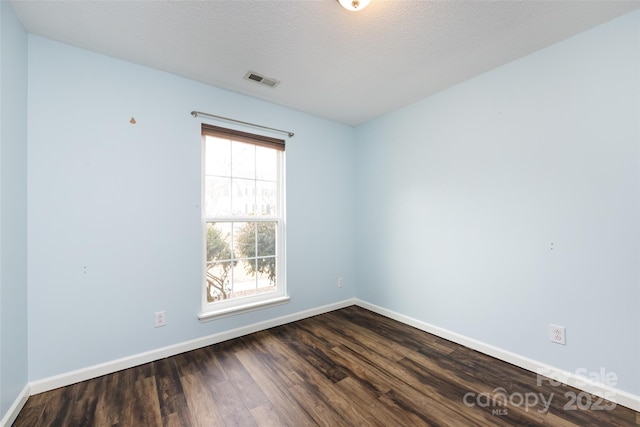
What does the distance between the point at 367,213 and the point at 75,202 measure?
2.82 meters

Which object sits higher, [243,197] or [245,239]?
[243,197]

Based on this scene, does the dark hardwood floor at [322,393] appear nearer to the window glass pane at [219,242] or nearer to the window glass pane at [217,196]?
the window glass pane at [219,242]

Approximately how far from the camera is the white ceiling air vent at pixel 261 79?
7.63 ft

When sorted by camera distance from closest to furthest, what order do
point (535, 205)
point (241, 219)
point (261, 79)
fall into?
point (535, 205), point (261, 79), point (241, 219)

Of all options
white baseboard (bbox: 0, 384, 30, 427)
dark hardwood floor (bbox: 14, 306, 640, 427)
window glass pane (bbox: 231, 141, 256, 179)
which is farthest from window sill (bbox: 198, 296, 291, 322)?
window glass pane (bbox: 231, 141, 256, 179)

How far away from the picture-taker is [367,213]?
11.3 feet

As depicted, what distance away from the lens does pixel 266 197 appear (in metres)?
2.94

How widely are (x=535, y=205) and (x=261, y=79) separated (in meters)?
2.48

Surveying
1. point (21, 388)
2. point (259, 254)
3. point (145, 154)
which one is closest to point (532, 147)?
point (259, 254)

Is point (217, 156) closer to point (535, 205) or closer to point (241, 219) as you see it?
point (241, 219)

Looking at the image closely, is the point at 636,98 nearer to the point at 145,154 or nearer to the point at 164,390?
the point at 145,154

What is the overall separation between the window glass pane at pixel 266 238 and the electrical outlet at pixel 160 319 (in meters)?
1.00

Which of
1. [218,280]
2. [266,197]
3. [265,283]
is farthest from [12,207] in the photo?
[265,283]

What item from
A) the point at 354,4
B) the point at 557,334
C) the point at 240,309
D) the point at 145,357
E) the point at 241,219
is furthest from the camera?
the point at 241,219
